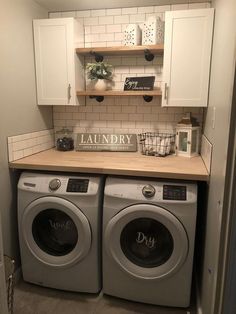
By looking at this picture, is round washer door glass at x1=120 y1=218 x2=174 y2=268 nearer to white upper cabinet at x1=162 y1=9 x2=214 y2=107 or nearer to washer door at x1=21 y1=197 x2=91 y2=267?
washer door at x1=21 y1=197 x2=91 y2=267

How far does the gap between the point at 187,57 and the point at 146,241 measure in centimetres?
144

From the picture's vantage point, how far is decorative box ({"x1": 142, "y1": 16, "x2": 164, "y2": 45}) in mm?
2053

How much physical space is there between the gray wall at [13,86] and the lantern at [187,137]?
1.31 m

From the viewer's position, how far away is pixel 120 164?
1.87 m

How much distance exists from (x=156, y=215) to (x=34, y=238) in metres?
0.99

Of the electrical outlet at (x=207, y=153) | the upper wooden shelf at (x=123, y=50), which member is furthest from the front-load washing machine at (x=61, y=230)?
the upper wooden shelf at (x=123, y=50)

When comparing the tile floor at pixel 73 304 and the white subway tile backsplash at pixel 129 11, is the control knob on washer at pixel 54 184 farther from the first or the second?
the white subway tile backsplash at pixel 129 11

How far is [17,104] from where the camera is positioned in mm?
1987

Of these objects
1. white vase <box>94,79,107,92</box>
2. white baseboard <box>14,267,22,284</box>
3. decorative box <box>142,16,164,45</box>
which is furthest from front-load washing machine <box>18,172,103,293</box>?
decorative box <box>142,16,164,45</box>

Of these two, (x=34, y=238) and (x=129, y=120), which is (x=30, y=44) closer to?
(x=129, y=120)

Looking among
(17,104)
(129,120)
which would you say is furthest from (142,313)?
(17,104)

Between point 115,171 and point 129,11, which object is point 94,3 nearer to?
point 129,11

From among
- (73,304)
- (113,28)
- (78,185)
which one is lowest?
(73,304)

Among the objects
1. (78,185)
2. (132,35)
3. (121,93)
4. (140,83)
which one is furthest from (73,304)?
(132,35)
